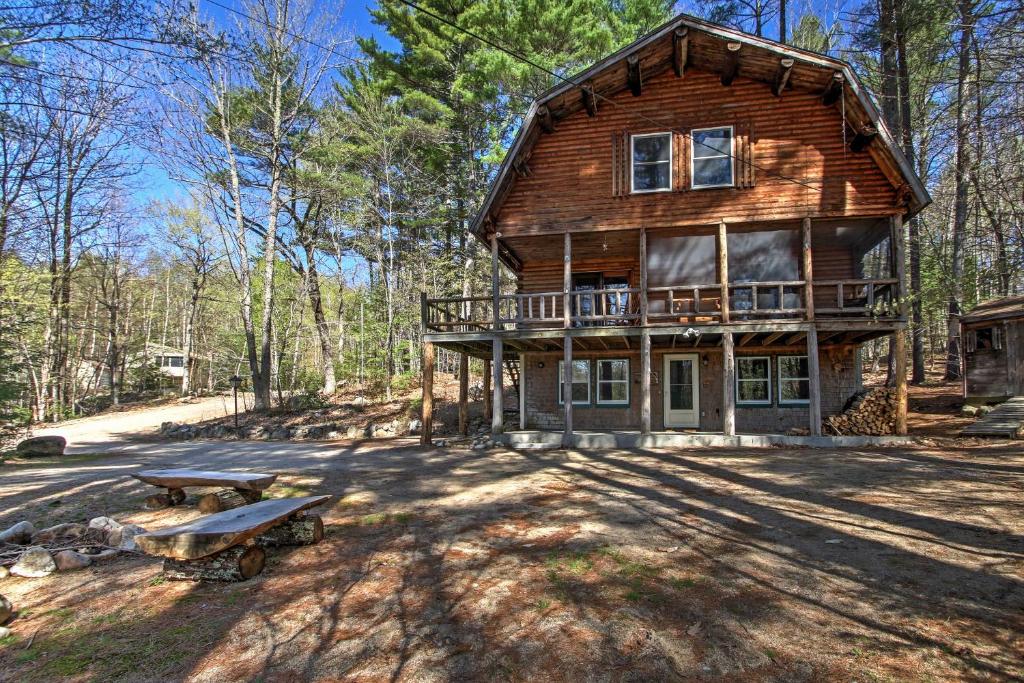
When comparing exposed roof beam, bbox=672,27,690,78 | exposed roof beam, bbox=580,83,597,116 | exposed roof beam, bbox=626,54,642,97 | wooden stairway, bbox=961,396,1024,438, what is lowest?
wooden stairway, bbox=961,396,1024,438

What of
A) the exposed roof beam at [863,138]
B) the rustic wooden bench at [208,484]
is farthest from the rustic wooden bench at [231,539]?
the exposed roof beam at [863,138]

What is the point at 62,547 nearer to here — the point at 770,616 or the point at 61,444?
the point at 770,616

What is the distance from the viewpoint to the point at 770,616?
3.80 metres

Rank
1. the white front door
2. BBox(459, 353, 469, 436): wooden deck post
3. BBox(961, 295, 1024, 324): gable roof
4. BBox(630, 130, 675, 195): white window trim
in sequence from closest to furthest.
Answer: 1. BBox(630, 130, 675, 195): white window trim
2. BBox(961, 295, 1024, 324): gable roof
3. the white front door
4. BBox(459, 353, 469, 436): wooden deck post

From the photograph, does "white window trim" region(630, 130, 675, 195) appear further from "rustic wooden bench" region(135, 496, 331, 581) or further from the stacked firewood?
"rustic wooden bench" region(135, 496, 331, 581)

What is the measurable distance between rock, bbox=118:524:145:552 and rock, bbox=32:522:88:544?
0.42m

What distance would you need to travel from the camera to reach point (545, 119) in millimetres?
13633

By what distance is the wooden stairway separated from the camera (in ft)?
37.8

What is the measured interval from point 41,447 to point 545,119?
1543cm

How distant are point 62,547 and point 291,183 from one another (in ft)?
73.4

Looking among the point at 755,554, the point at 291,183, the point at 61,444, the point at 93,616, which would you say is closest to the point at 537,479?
the point at 755,554

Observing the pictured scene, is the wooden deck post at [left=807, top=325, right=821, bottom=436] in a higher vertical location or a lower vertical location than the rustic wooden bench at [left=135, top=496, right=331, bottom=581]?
higher

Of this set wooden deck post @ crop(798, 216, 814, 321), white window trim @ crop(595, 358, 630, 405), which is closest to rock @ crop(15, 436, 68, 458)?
white window trim @ crop(595, 358, 630, 405)

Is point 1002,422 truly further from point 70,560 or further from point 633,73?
point 70,560
